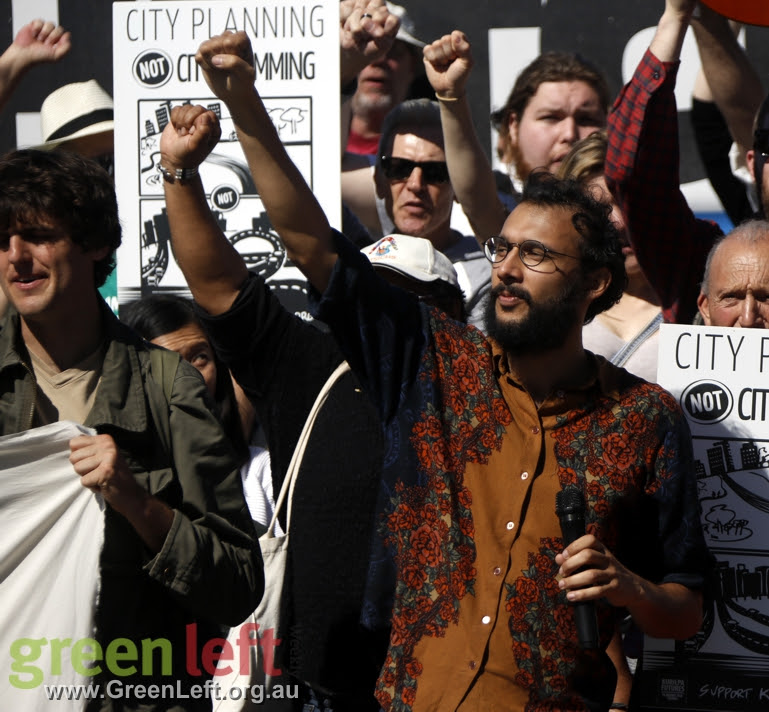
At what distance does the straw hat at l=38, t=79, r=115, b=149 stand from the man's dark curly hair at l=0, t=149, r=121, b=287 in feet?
7.24

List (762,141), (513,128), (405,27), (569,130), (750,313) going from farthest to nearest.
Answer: (405,27) < (513,128) < (569,130) < (762,141) < (750,313)

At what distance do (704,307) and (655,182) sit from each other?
513mm

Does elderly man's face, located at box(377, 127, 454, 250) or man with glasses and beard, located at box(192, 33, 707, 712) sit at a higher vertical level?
elderly man's face, located at box(377, 127, 454, 250)

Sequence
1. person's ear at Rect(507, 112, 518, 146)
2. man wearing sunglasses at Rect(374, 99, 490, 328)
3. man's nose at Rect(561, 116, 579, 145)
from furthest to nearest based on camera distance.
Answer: person's ear at Rect(507, 112, 518, 146) → man's nose at Rect(561, 116, 579, 145) → man wearing sunglasses at Rect(374, 99, 490, 328)

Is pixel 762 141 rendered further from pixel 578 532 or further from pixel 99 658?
pixel 99 658

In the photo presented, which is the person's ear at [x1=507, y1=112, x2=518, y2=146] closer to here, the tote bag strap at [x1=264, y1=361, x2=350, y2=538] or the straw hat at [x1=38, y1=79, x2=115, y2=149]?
the straw hat at [x1=38, y1=79, x2=115, y2=149]

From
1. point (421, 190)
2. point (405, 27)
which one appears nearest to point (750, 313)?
point (421, 190)

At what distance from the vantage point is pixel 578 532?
261cm

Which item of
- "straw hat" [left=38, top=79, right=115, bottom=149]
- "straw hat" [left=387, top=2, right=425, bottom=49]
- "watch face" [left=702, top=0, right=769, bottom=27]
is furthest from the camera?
"straw hat" [left=387, top=2, right=425, bottom=49]

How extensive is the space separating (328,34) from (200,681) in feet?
8.09

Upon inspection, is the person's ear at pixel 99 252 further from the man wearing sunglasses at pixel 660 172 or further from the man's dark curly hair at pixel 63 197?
the man wearing sunglasses at pixel 660 172

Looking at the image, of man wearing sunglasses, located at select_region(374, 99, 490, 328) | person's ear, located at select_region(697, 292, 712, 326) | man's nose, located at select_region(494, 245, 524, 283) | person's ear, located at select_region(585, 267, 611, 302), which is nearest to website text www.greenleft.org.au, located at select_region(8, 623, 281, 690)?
man's nose, located at select_region(494, 245, 524, 283)

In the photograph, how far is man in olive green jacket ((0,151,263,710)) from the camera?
2836 mm

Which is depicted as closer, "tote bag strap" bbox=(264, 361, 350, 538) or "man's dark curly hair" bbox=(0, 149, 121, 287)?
"man's dark curly hair" bbox=(0, 149, 121, 287)
